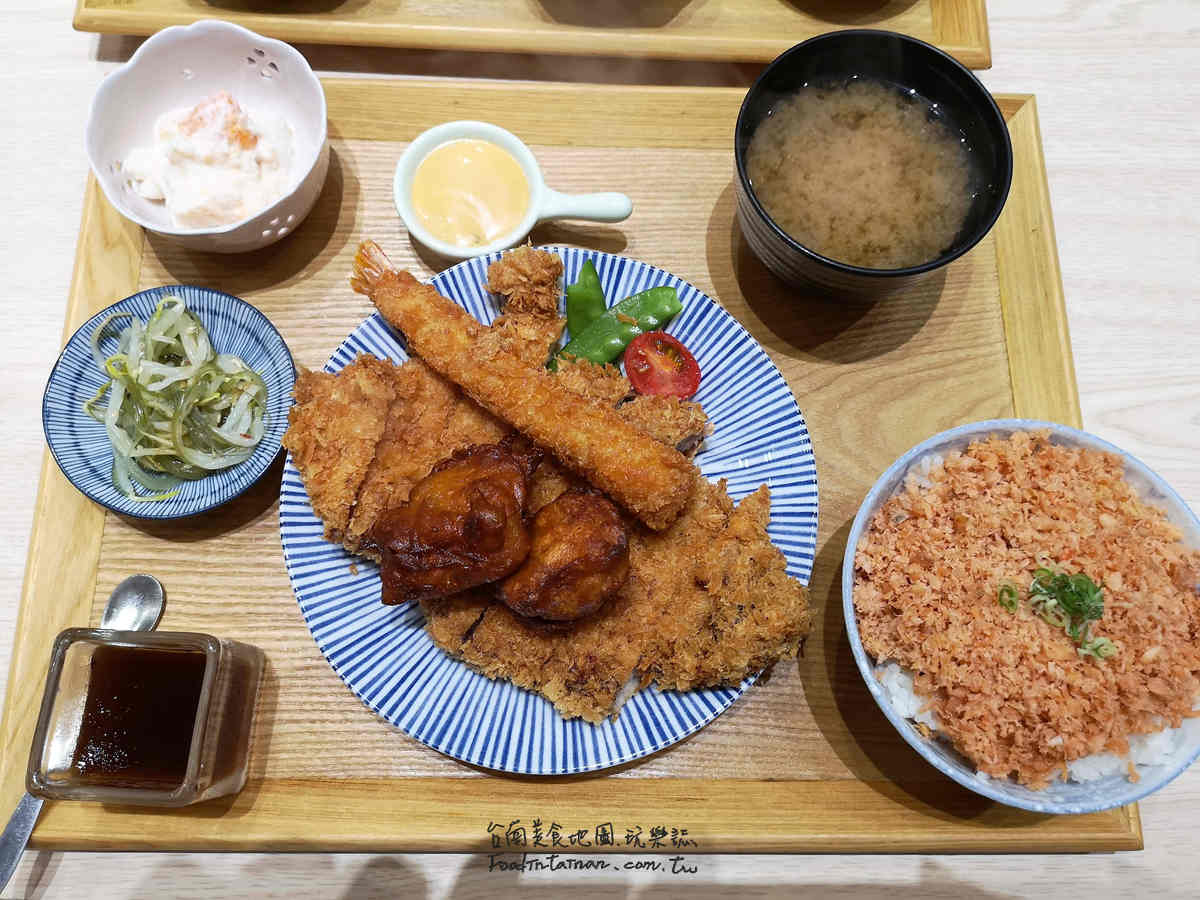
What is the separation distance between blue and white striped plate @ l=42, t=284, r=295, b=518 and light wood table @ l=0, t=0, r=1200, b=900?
1.09 feet

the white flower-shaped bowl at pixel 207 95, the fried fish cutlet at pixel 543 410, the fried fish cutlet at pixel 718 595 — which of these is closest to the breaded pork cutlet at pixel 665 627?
the fried fish cutlet at pixel 718 595

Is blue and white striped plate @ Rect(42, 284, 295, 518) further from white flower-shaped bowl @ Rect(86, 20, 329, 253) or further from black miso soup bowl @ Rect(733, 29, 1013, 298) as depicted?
black miso soup bowl @ Rect(733, 29, 1013, 298)

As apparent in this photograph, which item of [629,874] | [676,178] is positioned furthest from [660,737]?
[676,178]

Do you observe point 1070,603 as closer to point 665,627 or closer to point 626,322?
point 665,627

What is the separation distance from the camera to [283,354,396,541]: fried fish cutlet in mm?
2105

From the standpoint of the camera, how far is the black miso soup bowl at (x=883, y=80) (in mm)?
2170

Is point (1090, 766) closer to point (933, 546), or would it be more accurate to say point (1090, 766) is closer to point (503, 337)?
point (933, 546)

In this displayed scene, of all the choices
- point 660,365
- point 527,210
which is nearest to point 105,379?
point 527,210

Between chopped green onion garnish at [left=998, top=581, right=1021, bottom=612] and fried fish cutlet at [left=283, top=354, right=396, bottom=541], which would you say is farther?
fried fish cutlet at [left=283, top=354, right=396, bottom=541]

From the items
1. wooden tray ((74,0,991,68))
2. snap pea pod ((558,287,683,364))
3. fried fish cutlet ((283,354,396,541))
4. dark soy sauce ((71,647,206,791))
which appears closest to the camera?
dark soy sauce ((71,647,206,791))

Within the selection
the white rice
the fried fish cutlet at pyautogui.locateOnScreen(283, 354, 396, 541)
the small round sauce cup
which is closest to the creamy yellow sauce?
the small round sauce cup

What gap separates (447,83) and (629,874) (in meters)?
2.60

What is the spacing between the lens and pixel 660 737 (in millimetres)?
2045

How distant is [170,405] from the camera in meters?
2.27
